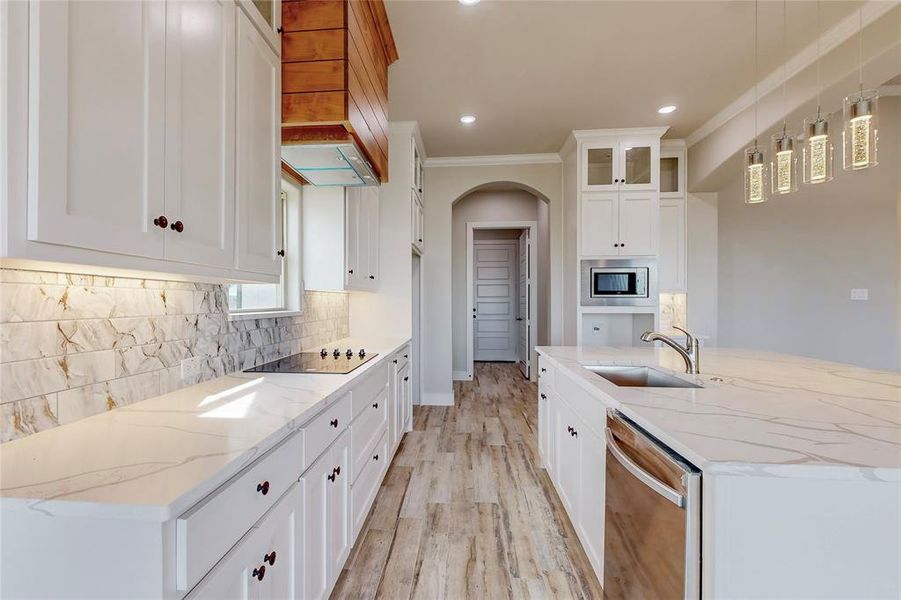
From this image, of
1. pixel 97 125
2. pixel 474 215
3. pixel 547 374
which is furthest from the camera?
pixel 474 215

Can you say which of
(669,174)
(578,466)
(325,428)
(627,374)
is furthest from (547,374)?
(669,174)

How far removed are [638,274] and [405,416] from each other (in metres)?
2.59

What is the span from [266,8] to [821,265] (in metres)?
4.80

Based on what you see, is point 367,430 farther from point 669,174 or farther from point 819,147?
point 669,174

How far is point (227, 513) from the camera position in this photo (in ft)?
2.68

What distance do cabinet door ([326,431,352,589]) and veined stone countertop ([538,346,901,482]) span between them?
1042 mm

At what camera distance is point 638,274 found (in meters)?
3.80

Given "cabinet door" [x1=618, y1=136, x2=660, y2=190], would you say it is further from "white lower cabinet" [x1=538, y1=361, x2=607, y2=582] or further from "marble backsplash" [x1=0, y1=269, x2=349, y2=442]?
"marble backsplash" [x1=0, y1=269, x2=349, y2=442]

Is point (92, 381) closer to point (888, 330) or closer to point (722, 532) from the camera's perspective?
point (722, 532)

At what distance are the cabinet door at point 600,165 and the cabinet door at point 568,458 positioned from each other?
8.30 feet

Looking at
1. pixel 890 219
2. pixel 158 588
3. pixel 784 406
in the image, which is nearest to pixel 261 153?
pixel 158 588

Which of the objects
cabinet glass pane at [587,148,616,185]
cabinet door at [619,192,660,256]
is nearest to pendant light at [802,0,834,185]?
cabinet door at [619,192,660,256]

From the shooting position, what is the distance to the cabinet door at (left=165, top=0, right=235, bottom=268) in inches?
39.9

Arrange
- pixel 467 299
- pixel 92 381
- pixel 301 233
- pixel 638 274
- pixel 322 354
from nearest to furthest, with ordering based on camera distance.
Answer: pixel 92 381 < pixel 322 354 < pixel 301 233 < pixel 638 274 < pixel 467 299
